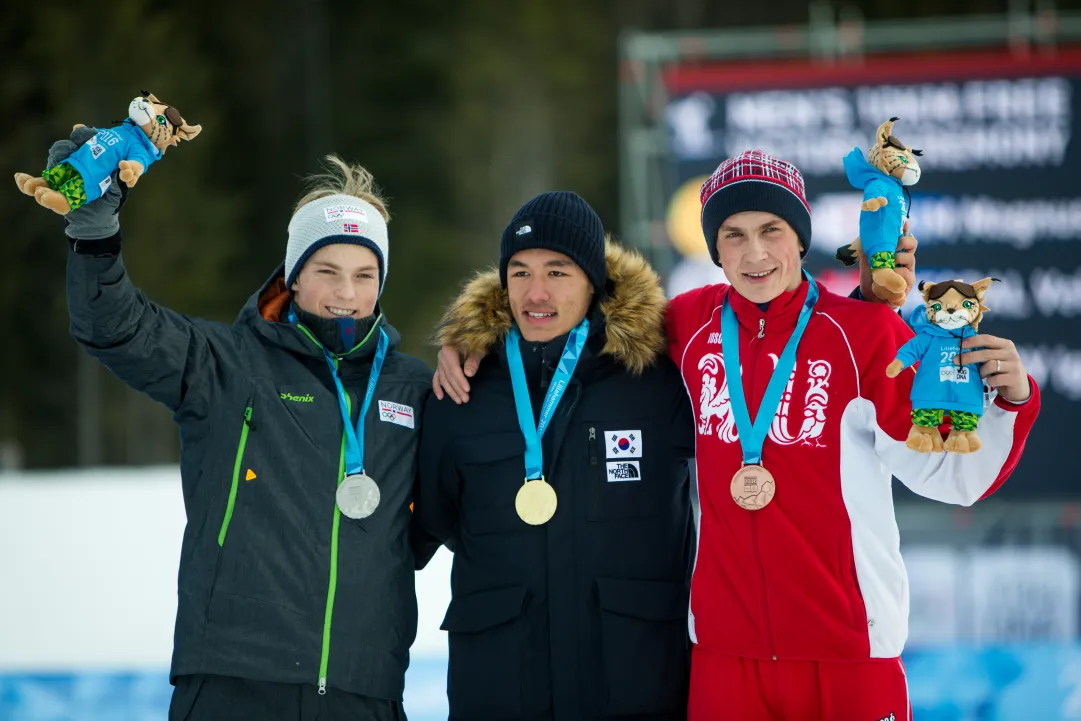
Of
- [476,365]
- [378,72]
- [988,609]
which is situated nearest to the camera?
[476,365]

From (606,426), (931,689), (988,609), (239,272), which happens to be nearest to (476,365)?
(606,426)

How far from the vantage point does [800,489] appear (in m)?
Result: 2.41

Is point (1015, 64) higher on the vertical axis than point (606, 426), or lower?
higher

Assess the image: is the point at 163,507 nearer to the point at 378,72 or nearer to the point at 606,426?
the point at 606,426

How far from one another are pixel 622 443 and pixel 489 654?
1.77ft

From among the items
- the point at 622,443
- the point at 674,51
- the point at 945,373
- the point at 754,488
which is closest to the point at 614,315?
the point at 622,443

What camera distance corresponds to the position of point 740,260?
2.52m

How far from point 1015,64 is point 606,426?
4.27 m

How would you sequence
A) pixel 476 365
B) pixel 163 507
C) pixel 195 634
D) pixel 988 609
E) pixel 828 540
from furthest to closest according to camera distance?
1. pixel 988 609
2. pixel 163 507
3. pixel 476 365
4. pixel 195 634
5. pixel 828 540

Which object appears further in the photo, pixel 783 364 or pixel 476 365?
pixel 476 365

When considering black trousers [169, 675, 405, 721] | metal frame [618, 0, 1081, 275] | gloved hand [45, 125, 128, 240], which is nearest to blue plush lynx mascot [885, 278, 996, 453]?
black trousers [169, 675, 405, 721]

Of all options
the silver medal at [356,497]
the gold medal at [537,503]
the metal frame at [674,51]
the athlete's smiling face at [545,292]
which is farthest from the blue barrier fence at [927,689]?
the metal frame at [674,51]

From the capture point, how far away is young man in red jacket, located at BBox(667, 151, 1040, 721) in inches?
92.3

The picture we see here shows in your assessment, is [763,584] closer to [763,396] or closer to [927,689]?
[763,396]
